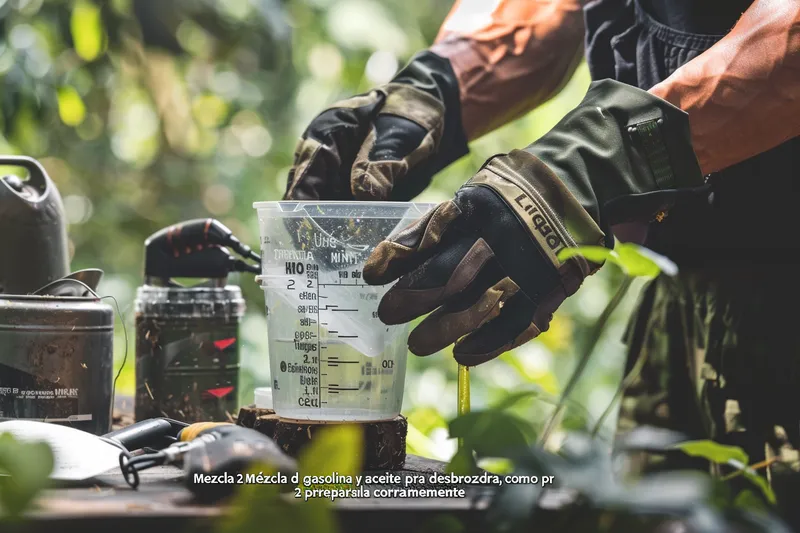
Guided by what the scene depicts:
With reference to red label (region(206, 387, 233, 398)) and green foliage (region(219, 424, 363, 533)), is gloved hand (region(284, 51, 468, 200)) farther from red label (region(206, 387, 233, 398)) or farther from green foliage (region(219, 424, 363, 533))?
green foliage (region(219, 424, 363, 533))

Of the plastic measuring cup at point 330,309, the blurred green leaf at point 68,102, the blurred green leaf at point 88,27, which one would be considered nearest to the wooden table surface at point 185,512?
the plastic measuring cup at point 330,309

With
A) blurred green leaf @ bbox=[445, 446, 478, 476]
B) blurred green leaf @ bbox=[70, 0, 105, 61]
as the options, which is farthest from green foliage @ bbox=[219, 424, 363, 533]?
blurred green leaf @ bbox=[70, 0, 105, 61]

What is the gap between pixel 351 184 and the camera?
1285 millimetres

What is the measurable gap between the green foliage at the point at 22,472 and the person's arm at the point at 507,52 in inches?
42.3

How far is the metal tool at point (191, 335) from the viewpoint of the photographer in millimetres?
1396

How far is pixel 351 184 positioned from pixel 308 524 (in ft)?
2.65

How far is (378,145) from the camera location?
1343 millimetres

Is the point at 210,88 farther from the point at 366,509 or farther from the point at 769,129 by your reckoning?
the point at 366,509

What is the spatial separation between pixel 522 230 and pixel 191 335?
0.66 meters

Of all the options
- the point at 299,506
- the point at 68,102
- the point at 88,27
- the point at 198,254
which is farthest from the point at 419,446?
the point at 88,27

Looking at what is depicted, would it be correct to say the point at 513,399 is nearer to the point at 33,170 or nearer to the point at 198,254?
the point at 198,254

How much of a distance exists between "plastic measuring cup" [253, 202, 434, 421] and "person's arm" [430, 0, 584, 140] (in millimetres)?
525

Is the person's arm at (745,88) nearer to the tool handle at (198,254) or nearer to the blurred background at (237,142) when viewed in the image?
the tool handle at (198,254)

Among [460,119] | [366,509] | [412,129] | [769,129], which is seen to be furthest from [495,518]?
[460,119]
